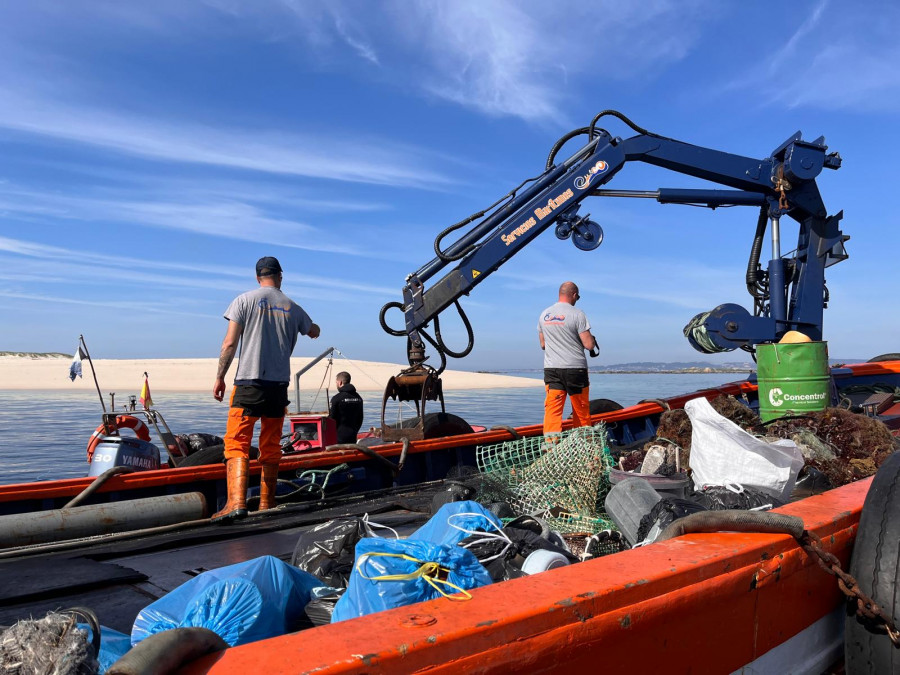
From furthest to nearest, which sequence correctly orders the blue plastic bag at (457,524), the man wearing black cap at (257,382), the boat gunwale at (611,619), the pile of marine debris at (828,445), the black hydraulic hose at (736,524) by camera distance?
the man wearing black cap at (257,382) → the pile of marine debris at (828,445) → the blue plastic bag at (457,524) → the black hydraulic hose at (736,524) → the boat gunwale at (611,619)

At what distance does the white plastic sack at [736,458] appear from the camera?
12.2 feet

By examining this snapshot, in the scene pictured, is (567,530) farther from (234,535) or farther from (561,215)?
(561,215)

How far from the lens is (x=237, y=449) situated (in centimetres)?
478

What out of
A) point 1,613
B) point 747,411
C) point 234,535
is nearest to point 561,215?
point 747,411

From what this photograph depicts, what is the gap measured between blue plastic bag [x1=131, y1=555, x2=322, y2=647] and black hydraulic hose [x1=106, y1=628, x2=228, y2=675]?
595mm

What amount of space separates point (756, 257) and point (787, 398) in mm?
3694

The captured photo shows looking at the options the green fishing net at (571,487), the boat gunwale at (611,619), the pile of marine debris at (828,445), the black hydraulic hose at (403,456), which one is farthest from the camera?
the black hydraulic hose at (403,456)

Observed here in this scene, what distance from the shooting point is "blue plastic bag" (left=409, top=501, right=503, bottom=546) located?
2.76m

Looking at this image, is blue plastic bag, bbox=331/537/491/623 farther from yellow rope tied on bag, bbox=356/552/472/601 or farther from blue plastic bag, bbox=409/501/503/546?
blue plastic bag, bbox=409/501/503/546

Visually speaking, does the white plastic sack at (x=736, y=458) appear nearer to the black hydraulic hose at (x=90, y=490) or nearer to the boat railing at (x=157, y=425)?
the black hydraulic hose at (x=90, y=490)

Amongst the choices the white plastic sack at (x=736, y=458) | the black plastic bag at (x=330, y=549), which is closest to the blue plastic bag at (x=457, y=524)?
the black plastic bag at (x=330, y=549)

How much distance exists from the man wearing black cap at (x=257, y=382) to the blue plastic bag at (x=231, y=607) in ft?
8.78

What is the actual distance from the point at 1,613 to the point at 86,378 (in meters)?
69.3

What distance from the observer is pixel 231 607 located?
1956 millimetres
